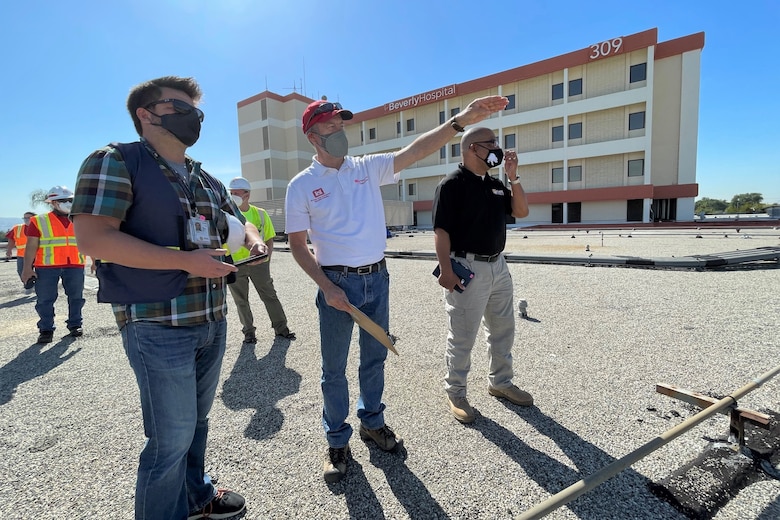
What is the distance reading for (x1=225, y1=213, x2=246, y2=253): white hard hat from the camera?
186 centimetres

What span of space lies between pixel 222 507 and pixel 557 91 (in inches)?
1540

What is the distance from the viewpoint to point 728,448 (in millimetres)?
2316

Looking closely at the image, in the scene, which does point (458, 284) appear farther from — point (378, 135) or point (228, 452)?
point (378, 135)

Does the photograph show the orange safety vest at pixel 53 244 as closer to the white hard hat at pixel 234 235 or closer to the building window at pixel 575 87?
the white hard hat at pixel 234 235

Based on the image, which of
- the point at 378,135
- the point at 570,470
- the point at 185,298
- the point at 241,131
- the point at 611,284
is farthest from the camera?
the point at 241,131

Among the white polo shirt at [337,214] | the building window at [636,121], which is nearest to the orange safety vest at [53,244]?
the white polo shirt at [337,214]

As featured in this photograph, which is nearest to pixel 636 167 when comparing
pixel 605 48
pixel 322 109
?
pixel 605 48

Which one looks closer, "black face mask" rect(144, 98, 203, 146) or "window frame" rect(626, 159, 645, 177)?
"black face mask" rect(144, 98, 203, 146)

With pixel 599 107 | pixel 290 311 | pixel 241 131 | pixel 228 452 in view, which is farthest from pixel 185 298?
pixel 241 131

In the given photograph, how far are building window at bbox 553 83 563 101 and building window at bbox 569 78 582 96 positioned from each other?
0.73m

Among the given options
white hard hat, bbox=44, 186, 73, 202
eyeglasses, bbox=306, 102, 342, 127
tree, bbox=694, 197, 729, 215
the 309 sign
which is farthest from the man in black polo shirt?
tree, bbox=694, 197, 729, 215

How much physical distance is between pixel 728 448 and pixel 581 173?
36.0 meters

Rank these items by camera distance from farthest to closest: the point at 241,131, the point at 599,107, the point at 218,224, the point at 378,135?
1. the point at 241,131
2. the point at 378,135
3. the point at 599,107
4. the point at 218,224

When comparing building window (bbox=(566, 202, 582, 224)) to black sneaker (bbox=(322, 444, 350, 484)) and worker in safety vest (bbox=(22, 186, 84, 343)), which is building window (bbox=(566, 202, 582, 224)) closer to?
worker in safety vest (bbox=(22, 186, 84, 343))
